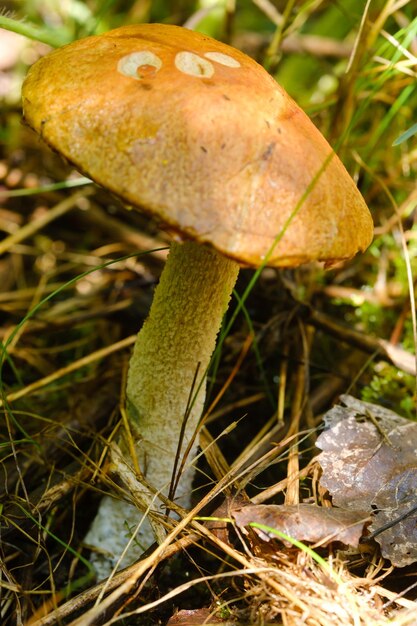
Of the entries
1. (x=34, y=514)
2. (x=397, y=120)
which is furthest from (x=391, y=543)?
(x=397, y=120)

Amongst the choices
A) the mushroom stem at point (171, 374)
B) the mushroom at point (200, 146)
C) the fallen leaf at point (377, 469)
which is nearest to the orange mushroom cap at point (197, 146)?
the mushroom at point (200, 146)

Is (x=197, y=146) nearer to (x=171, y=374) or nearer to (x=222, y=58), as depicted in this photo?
(x=222, y=58)

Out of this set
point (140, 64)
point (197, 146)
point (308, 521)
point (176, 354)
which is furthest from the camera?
point (176, 354)

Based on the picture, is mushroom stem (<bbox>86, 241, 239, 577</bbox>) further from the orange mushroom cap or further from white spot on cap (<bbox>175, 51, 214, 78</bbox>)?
white spot on cap (<bbox>175, 51, 214, 78</bbox>)

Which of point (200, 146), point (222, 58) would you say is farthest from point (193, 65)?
point (200, 146)

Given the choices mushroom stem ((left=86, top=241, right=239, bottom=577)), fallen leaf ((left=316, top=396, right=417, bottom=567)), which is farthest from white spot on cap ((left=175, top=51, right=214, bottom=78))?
fallen leaf ((left=316, top=396, right=417, bottom=567))

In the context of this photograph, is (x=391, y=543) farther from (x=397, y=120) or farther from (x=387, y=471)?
(x=397, y=120)
